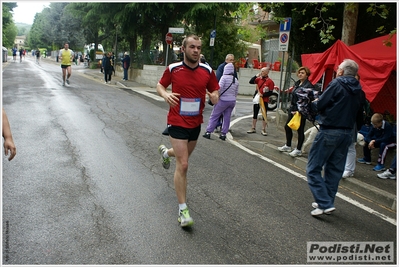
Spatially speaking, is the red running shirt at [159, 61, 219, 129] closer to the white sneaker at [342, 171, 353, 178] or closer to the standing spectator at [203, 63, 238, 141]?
the white sneaker at [342, 171, 353, 178]

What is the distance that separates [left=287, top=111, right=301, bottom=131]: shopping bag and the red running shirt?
3.50 meters

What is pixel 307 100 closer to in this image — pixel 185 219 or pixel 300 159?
pixel 300 159

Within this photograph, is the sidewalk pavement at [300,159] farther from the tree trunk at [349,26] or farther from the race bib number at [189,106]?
the race bib number at [189,106]

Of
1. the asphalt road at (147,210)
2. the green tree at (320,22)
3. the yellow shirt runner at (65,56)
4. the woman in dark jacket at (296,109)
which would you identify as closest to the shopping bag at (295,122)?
the woman in dark jacket at (296,109)

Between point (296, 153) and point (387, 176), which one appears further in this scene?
point (296, 153)

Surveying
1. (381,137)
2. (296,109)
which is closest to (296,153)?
(296,109)

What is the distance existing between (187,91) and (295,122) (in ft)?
12.3

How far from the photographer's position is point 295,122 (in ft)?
24.3

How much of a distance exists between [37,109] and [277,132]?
21.6 feet

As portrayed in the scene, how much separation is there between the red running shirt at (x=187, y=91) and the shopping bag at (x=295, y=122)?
3504 millimetres

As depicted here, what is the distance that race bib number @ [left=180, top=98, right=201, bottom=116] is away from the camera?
4215 mm

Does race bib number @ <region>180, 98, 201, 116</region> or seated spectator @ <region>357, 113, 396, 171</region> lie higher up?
race bib number @ <region>180, 98, 201, 116</region>

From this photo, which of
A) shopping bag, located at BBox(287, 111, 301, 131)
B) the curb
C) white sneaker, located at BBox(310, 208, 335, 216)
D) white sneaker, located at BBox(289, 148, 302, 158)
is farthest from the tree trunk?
white sneaker, located at BBox(310, 208, 335, 216)

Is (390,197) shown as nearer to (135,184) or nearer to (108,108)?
(135,184)
